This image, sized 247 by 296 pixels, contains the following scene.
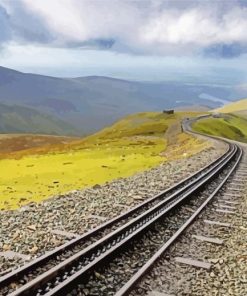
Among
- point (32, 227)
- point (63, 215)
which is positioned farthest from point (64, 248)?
point (63, 215)

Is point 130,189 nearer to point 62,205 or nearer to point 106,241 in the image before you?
point 62,205

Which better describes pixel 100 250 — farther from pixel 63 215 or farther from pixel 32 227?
pixel 63 215

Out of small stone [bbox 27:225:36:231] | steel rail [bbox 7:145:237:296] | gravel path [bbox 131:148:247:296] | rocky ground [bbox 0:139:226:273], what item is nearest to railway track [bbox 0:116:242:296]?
Answer: steel rail [bbox 7:145:237:296]

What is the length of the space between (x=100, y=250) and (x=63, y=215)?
4829 mm

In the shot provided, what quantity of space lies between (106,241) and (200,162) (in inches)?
981

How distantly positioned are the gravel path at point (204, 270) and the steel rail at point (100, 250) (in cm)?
133

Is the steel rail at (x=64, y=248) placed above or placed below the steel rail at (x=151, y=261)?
above

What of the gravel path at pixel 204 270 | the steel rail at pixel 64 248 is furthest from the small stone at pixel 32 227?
the gravel path at pixel 204 270

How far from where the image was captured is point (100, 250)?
41.4ft

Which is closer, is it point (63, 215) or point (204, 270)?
point (204, 270)

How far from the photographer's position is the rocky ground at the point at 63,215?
13159 mm

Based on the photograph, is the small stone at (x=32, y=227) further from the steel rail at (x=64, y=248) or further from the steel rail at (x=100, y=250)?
the steel rail at (x=100, y=250)

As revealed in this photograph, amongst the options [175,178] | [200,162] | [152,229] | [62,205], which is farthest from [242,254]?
[200,162]

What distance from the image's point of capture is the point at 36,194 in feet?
96.7
